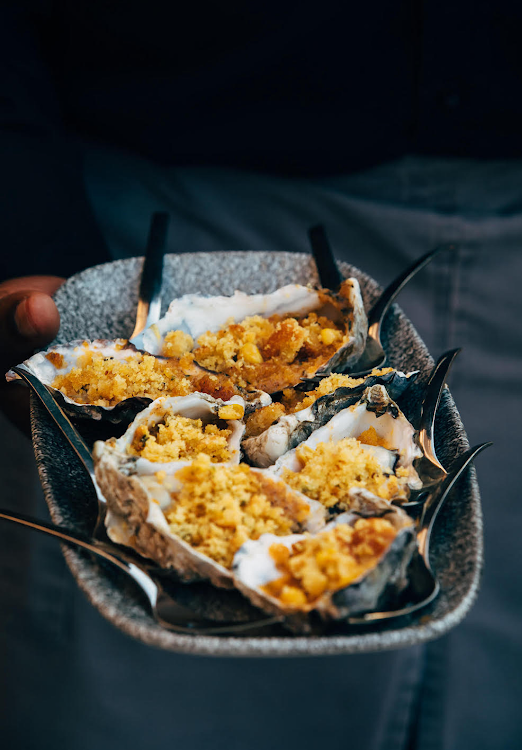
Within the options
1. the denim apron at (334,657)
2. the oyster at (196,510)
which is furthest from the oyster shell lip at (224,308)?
the denim apron at (334,657)

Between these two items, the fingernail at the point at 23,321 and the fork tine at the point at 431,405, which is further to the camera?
the fingernail at the point at 23,321

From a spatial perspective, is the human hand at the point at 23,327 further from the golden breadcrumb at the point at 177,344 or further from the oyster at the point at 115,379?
the golden breadcrumb at the point at 177,344

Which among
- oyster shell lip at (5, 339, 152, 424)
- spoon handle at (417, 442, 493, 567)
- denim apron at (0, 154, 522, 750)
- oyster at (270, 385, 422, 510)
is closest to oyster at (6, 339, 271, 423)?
oyster shell lip at (5, 339, 152, 424)

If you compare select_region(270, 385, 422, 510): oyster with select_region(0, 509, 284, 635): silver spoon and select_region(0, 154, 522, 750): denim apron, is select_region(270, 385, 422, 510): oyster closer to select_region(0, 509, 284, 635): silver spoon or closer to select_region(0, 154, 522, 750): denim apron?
select_region(0, 509, 284, 635): silver spoon

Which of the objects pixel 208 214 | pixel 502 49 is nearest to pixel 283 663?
pixel 208 214

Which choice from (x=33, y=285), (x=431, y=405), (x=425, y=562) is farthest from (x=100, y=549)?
(x=33, y=285)

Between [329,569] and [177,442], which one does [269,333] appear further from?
[329,569]
